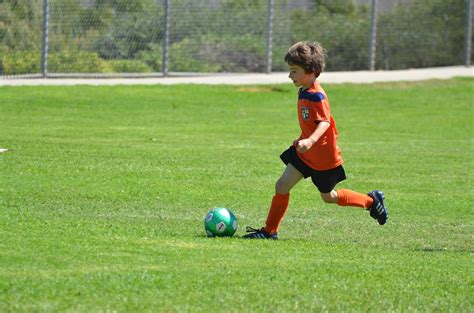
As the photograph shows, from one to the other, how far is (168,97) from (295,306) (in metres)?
16.8

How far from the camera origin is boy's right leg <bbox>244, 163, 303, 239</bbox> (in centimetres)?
929

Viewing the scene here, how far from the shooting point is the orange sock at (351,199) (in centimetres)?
961

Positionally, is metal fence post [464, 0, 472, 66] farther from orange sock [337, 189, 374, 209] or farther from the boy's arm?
the boy's arm

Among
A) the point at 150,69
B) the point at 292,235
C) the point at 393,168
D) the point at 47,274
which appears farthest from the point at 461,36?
the point at 47,274

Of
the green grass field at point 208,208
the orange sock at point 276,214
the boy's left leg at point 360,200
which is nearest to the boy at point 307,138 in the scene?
the orange sock at point 276,214

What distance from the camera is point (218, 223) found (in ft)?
29.9

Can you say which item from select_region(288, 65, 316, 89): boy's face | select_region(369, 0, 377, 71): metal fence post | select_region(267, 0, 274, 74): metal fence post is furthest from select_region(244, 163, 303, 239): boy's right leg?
select_region(369, 0, 377, 71): metal fence post

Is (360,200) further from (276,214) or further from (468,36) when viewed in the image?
(468,36)

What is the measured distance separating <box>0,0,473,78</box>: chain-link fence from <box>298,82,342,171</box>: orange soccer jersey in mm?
15069

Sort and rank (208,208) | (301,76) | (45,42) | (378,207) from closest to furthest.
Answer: (301,76), (378,207), (208,208), (45,42)

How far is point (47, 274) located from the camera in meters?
6.99

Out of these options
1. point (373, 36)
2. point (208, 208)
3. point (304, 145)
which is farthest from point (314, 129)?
point (373, 36)

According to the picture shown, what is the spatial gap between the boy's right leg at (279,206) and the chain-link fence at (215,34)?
14989 millimetres

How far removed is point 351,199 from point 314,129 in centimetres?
86
